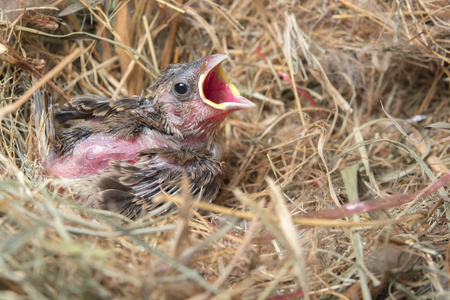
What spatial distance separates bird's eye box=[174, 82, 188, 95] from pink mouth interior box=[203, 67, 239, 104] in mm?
122

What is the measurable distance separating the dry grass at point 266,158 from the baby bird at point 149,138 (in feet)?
0.42

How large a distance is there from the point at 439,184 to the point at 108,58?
1791 millimetres

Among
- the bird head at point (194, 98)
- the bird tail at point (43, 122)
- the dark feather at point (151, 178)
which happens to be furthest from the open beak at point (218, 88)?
the bird tail at point (43, 122)

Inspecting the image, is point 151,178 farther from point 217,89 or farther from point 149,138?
point 217,89

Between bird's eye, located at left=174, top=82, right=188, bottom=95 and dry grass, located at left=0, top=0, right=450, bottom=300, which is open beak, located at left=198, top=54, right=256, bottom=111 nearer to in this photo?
bird's eye, located at left=174, top=82, right=188, bottom=95

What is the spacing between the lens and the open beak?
5.40ft

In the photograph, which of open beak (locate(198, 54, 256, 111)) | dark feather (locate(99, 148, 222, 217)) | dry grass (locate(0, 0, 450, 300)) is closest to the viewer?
dry grass (locate(0, 0, 450, 300))

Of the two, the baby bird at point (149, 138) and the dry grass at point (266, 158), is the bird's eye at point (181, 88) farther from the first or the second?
the dry grass at point (266, 158)

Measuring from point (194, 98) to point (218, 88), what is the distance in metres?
0.18

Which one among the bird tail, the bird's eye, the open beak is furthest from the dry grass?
the bird's eye

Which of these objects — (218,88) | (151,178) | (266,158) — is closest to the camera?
(151,178)

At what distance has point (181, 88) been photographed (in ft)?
5.60

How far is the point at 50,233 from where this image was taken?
1106mm

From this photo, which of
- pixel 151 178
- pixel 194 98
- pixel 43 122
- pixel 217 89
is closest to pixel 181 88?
pixel 194 98
